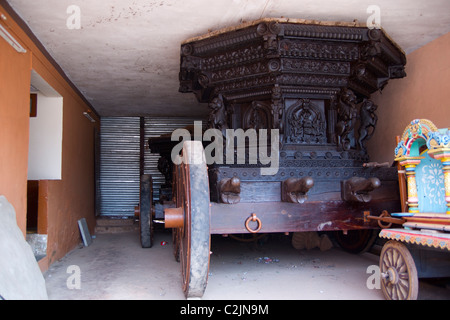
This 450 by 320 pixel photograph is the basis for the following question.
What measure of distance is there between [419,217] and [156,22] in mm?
2906

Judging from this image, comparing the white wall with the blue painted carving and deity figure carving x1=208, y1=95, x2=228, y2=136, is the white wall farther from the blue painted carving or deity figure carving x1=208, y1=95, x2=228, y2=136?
the blue painted carving

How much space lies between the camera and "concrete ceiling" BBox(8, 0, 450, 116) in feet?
9.66

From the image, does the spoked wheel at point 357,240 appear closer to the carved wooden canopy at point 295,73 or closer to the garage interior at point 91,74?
the carved wooden canopy at point 295,73

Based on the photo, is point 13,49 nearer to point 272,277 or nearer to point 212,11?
point 212,11

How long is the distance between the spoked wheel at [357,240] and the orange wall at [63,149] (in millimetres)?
3567

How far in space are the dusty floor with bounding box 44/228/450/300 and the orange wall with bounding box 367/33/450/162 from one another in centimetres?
164

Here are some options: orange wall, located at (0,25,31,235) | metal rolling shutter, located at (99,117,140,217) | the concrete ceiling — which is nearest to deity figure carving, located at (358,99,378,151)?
the concrete ceiling

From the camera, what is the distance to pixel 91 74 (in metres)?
4.77

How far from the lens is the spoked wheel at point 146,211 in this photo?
454 cm
